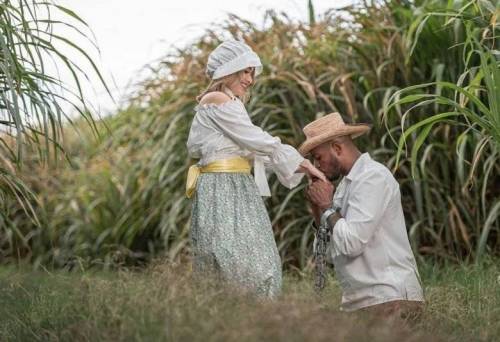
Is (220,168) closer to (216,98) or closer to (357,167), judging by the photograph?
(216,98)

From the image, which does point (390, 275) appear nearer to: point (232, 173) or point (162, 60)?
point (232, 173)

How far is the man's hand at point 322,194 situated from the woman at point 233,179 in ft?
0.23

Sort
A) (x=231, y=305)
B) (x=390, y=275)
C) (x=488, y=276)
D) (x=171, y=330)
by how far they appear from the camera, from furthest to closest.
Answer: (x=488, y=276)
(x=390, y=275)
(x=231, y=305)
(x=171, y=330)

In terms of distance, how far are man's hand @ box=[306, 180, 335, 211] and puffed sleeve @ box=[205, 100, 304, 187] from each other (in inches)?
8.2

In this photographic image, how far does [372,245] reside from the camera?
4062 millimetres

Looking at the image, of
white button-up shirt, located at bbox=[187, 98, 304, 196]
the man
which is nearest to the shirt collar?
the man

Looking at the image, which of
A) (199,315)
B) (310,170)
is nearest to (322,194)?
(310,170)

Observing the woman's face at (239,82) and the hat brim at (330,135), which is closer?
the hat brim at (330,135)

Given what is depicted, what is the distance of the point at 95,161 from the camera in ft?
31.3

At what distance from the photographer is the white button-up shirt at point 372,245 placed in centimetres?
399

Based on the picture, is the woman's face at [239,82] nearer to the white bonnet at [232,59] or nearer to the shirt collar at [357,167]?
the white bonnet at [232,59]

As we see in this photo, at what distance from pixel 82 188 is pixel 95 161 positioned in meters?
0.45

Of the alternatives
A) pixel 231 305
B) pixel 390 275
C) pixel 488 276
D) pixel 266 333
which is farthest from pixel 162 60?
pixel 266 333

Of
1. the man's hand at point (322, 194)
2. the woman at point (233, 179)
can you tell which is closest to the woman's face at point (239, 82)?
the woman at point (233, 179)
